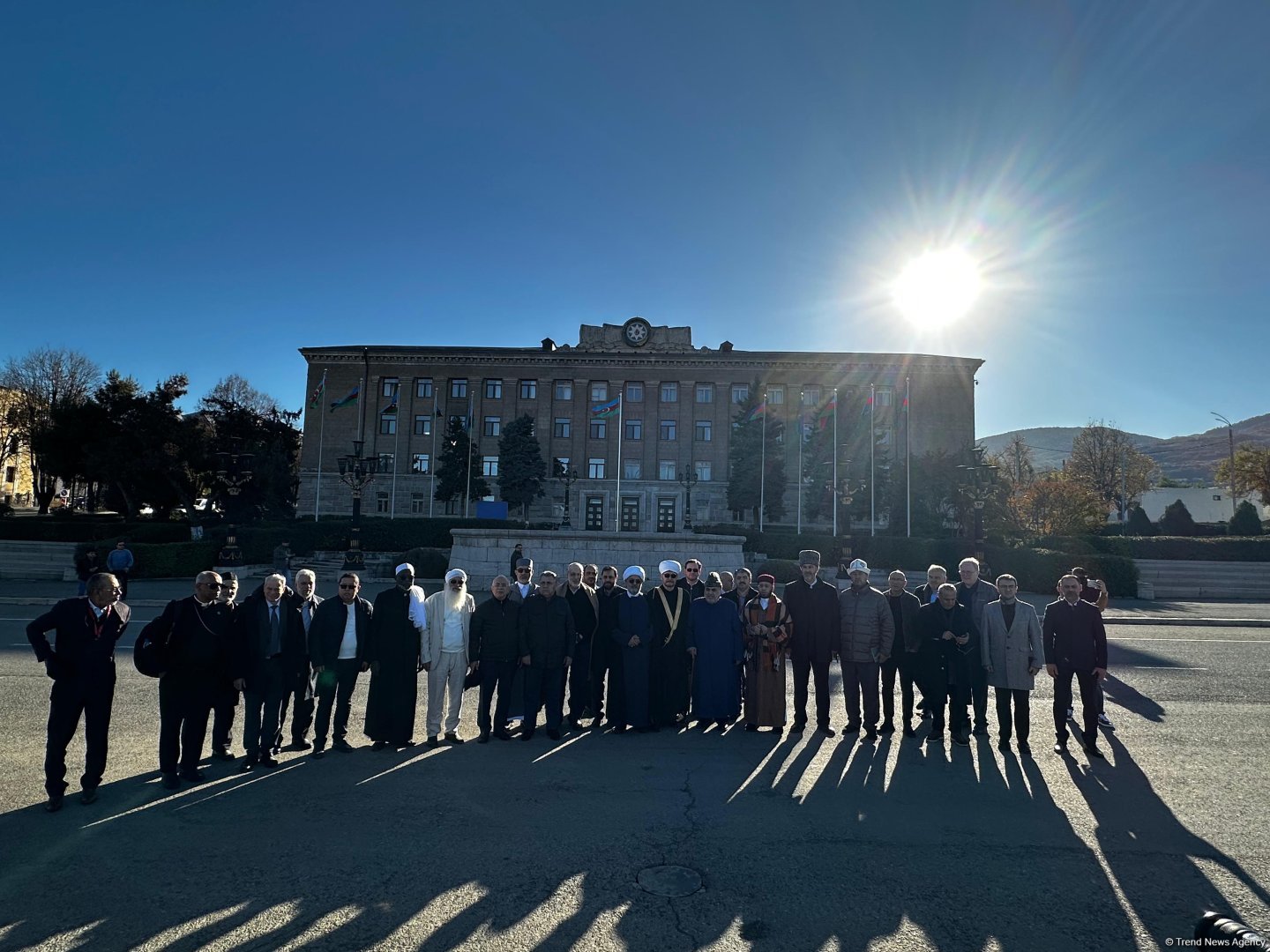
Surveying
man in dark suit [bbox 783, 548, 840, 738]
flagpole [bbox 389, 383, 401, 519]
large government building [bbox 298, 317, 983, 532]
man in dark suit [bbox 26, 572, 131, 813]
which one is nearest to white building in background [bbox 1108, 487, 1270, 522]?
large government building [bbox 298, 317, 983, 532]

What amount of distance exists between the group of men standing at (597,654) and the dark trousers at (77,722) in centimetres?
41

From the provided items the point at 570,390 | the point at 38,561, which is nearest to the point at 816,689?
the point at 38,561

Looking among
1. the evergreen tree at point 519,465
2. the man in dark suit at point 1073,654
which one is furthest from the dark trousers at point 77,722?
the evergreen tree at point 519,465

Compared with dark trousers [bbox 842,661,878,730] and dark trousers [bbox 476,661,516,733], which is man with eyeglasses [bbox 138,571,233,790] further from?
dark trousers [bbox 842,661,878,730]

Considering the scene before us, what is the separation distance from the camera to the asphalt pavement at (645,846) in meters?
3.67

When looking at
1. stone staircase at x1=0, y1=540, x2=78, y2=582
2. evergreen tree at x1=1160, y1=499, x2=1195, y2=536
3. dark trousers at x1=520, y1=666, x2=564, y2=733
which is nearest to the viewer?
dark trousers at x1=520, y1=666, x2=564, y2=733

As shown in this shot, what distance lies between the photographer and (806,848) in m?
4.66

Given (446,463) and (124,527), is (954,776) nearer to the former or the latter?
(124,527)

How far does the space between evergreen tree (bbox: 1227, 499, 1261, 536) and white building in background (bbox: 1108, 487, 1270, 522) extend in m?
18.7

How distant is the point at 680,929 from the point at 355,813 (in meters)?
2.86

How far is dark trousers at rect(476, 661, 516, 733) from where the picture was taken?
7191 millimetres

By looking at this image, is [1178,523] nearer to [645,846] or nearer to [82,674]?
[645,846]

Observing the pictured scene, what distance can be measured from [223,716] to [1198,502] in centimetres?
7430

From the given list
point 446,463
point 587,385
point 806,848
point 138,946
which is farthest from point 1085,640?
point 587,385
